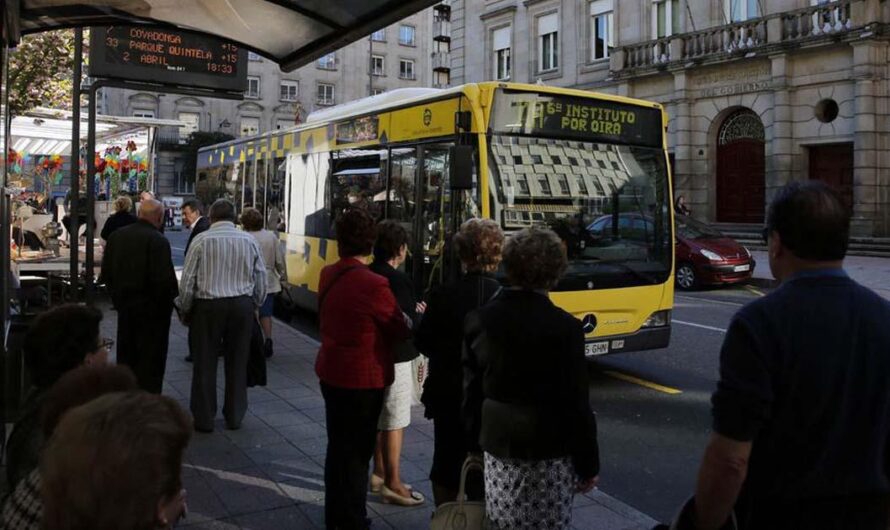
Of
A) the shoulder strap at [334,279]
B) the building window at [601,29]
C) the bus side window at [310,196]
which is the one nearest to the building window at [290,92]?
the building window at [601,29]

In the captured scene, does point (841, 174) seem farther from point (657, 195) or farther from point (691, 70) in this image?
point (657, 195)

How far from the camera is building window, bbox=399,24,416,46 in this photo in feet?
227

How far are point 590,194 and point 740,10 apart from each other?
66.6ft

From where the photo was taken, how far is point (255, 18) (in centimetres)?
533

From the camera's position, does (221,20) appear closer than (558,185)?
Yes

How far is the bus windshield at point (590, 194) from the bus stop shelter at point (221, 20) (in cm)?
245

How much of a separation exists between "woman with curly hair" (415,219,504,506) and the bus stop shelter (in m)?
1.54

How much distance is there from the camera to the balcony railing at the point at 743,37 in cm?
2188

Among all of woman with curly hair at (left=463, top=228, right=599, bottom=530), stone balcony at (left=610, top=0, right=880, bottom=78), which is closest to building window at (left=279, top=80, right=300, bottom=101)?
stone balcony at (left=610, top=0, right=880, bottom=78)

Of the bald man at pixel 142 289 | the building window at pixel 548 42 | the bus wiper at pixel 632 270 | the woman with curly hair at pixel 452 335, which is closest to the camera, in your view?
the woman with curly hair at pixel 452 335

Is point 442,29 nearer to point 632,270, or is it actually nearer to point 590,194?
point 590,194

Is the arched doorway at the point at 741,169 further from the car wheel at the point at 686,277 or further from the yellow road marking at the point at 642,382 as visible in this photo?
the yellow road marking at the point at 642,382

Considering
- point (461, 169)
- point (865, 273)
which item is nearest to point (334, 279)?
point (461, 169)

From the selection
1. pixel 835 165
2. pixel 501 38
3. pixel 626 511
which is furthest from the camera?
pixel 501 38
